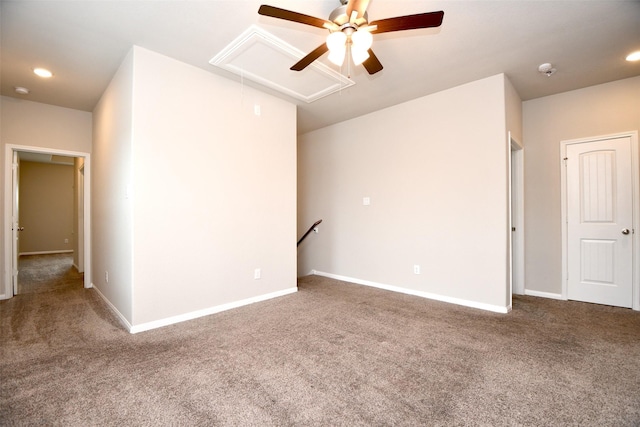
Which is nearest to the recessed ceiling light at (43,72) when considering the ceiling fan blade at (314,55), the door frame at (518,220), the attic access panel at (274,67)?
the attic access panel at (274,67)

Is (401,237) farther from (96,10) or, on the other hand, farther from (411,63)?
(96,10)

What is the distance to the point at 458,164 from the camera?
140 inches

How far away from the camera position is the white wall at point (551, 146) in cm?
344

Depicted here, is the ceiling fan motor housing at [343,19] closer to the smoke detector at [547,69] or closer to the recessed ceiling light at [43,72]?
the smoke detector at [547,69]

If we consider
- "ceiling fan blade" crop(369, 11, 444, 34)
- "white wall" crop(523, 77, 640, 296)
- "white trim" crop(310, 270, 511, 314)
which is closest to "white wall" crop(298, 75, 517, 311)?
"white trim" crop(310, 270, 511, 314)

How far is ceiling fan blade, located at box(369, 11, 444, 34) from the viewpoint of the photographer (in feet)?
5.69

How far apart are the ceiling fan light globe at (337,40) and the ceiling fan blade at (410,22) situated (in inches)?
8.6

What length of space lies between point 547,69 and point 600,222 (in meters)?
1.99

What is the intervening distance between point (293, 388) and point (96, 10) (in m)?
3.09

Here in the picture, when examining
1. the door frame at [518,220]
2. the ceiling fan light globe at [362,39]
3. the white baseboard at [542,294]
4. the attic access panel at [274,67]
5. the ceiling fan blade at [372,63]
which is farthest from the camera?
the door frame at [518,220]

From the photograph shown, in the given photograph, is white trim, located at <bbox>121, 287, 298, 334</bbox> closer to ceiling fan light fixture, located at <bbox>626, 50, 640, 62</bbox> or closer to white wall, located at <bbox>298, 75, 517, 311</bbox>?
white wall, located at <bbox>298, 75, 517, 311</bbox>

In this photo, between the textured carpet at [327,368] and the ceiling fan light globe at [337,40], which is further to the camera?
the ceiling fan light globe at [337,40]

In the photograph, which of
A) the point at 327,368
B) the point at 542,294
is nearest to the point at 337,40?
the point at 327,368

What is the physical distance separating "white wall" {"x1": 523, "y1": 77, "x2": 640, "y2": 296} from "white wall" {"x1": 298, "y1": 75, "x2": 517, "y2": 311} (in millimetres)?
768
